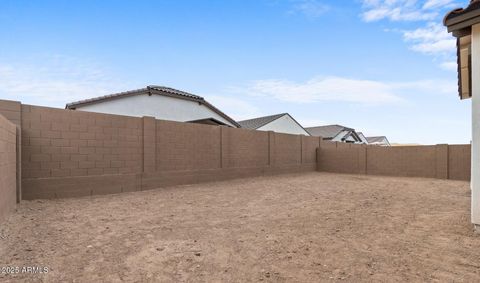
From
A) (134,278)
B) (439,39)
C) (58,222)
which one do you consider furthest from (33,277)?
(439,39)

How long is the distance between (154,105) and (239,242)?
12469 millimetres

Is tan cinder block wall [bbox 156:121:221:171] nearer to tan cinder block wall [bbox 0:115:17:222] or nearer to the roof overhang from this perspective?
tan cinder block wall [bbox 0:115:17:222]

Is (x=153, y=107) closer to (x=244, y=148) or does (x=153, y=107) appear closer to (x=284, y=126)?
(x=244, y=148)

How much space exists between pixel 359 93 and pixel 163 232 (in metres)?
14.8

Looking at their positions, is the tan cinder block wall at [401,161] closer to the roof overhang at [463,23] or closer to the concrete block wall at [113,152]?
the concrete block wall at [113,152]

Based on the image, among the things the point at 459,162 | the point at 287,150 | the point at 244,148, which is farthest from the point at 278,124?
the point at 459,162

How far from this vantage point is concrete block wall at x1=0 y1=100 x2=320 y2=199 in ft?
20.2

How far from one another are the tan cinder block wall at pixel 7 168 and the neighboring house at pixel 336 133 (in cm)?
2695

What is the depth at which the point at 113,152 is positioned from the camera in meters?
7.53

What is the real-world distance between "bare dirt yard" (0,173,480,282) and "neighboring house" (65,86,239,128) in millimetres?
8360

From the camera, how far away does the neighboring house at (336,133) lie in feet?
95.6

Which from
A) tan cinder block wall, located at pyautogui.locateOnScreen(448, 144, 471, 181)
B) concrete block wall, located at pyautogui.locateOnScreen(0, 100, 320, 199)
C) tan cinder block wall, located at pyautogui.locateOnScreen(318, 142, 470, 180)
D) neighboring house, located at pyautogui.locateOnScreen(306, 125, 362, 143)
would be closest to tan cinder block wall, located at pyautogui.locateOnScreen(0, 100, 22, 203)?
concrete block wall, located at pyautogui.locateOnScreen(0, 100, 320, 199)

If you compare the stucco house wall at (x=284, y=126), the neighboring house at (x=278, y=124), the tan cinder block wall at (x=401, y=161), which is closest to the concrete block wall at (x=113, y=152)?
the tan cinder block wall at (x=401, y=161)

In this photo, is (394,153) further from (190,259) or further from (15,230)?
(15,230)
